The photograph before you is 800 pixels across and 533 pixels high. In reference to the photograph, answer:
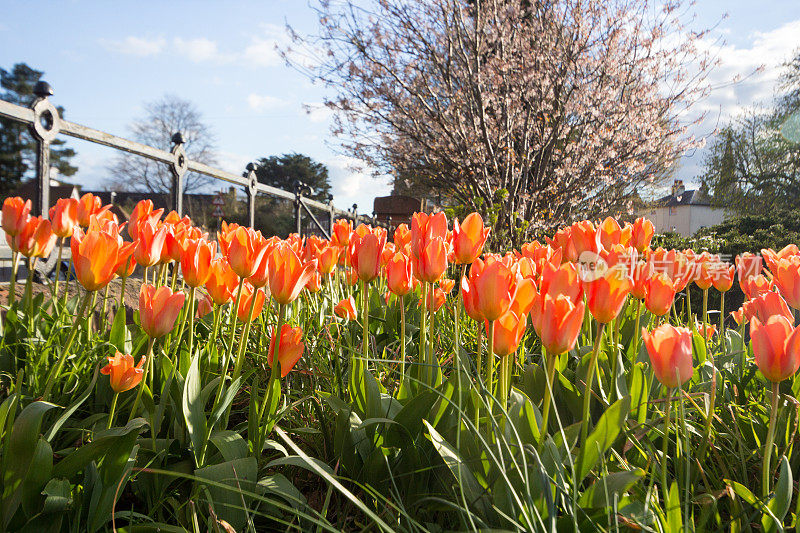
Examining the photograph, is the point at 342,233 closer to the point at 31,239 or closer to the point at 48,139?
the point at 31,239

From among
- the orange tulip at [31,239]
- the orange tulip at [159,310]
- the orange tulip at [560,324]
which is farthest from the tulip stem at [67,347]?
the orange tulip at [560,324]

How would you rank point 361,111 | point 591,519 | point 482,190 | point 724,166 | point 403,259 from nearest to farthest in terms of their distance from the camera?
point 591,519 → point 403,259 → point 482,190 → point 361,111 → point 724,166

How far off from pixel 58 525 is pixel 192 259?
57 centimetres

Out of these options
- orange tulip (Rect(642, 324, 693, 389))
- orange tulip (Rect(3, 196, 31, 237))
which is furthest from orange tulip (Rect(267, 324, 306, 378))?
orange tulip (Rect(3, 196, 31, 237))

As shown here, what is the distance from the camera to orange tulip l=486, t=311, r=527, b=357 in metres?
0.93

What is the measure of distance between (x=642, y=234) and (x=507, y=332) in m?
1.14

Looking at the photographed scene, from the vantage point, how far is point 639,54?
30.5ft

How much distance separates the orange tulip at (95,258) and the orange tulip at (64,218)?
69 centimetres

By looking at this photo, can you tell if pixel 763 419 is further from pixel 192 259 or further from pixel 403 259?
pixel 192 259

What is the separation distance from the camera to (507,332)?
0.93 m

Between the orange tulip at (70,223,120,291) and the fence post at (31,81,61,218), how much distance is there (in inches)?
101

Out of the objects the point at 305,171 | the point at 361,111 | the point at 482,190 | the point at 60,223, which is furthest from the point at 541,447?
the point at 305,171

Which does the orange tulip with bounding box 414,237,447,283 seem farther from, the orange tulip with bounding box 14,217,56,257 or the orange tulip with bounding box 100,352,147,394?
the orange tulip with bounding box 14,217,56,257

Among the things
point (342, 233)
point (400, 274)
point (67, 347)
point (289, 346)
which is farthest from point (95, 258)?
point (342, 233)
